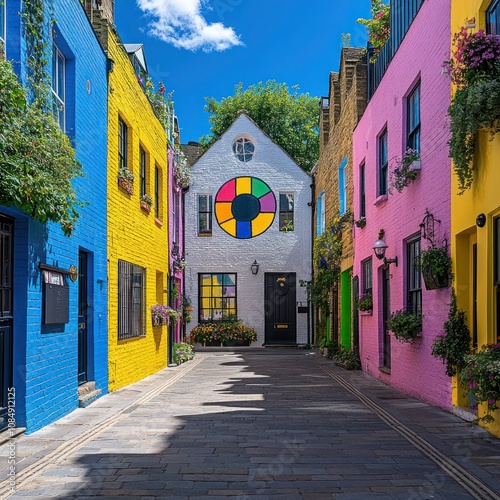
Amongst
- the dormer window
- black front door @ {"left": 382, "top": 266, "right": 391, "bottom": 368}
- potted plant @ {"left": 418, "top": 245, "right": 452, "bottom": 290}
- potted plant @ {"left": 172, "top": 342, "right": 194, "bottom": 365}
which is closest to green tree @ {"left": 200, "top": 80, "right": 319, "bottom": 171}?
the dormer window

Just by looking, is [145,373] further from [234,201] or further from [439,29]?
[234,201]

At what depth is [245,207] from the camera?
24594 mm

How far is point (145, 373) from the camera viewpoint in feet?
46.0

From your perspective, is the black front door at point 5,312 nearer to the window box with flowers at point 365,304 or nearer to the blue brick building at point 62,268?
the blue brick building at point 62,268

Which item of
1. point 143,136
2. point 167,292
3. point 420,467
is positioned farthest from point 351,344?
point 420,467

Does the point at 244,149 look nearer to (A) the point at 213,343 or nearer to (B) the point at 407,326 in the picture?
(A) the point at 213,343

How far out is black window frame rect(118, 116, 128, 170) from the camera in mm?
12438

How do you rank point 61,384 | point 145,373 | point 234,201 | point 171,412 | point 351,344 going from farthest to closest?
point 234,201
point 351,344
point 145,373
point 171,412
point 61,384

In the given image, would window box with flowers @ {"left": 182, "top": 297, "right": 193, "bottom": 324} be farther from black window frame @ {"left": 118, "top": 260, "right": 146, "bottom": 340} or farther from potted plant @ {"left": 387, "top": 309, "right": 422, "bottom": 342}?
potted plant @ {"left": 387, "top": 309, "right": 422, "bottom": 342}

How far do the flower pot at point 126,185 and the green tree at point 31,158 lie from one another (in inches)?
175

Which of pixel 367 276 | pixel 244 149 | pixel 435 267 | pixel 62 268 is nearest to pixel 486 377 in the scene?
pixel 435 267

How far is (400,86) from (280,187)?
1308 centimetres

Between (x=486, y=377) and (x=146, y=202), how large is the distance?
29.9ft

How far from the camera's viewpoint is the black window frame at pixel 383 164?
13289mm
